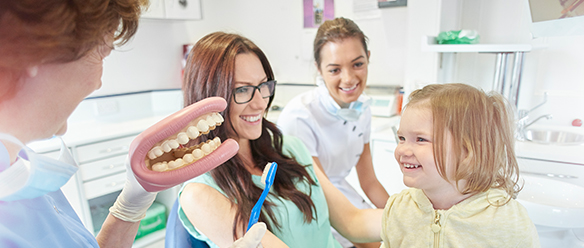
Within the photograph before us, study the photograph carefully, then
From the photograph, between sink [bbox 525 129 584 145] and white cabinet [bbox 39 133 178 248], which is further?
white cabinet [bbox 39 133 178 248]

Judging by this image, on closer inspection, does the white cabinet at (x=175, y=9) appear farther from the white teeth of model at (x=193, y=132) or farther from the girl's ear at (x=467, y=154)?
the girl's ear at (x=467, y=154)

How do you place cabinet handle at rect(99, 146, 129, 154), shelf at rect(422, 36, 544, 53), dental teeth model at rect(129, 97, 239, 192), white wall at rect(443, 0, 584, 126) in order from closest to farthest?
dental teeth model at rect(129, 97, 239, 192), white wall at rect(443, 0, 584, 126), shelf at rect(422, 36, 544, 53), cabinet handle at rect(99, 146, 129, 154)

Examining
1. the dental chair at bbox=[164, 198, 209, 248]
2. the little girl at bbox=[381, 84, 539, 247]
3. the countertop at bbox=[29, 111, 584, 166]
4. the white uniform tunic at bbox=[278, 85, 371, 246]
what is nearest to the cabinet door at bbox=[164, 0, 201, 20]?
the countertop at bbox=[29, 111, 584, 166]

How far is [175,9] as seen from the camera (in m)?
2.72

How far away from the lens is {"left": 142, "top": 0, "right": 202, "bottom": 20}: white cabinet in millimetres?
2633

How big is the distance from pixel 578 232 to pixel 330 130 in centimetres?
98

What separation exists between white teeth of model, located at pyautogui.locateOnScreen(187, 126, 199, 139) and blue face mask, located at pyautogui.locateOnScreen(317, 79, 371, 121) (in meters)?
0.98

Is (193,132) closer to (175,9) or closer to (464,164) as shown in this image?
(464,164)

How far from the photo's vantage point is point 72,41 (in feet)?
1.50

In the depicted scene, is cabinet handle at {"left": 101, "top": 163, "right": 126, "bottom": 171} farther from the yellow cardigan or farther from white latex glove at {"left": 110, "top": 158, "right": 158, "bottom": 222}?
the yellow cardigan

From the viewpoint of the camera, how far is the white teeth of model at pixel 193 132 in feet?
2.24

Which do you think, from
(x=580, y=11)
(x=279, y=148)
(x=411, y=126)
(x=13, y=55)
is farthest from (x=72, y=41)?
(x=580, y=11)

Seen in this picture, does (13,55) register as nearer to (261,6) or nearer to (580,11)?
(580,11)

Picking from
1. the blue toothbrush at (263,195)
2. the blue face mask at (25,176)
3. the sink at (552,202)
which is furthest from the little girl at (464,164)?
the blue face mask at (25,176)
